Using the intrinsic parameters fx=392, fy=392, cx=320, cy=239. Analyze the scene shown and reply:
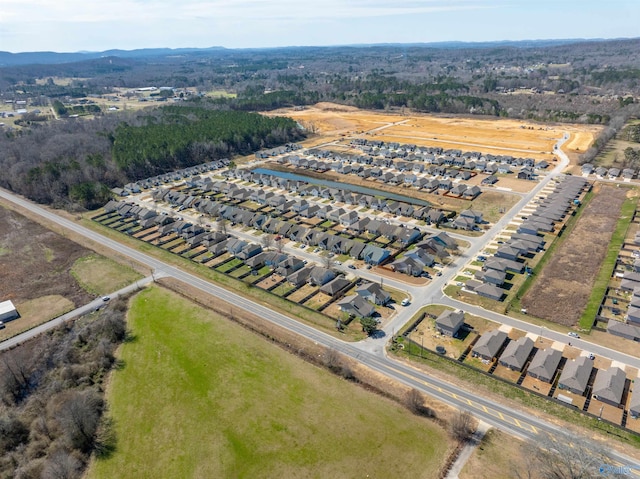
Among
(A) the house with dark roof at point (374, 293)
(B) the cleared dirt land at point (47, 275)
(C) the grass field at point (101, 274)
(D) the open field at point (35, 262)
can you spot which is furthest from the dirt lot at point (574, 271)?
(D) the open field at point (35, 262)

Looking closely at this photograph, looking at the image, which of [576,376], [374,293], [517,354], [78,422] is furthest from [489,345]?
[78,422]

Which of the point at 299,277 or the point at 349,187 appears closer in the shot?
the point at 299,277

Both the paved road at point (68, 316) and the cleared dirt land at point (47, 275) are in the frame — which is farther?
the cleared dirt land at point (47, 275)

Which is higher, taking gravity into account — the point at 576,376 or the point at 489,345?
the point at 489,345

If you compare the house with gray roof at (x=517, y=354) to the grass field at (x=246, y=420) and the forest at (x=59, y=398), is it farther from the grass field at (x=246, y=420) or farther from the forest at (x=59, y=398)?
the forest at (x=59, y=398)

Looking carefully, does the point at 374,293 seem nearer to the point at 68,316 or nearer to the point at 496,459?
the point at 496,459

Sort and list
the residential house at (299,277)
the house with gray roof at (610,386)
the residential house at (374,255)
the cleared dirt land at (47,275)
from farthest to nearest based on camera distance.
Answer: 1. the residential house at (374,255)
2. the residential house at (299,277)
3. the cleared dirt land at (47,275)
4. the house with gray roof at (610,386)

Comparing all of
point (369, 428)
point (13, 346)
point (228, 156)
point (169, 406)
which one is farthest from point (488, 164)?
point (13, 346)

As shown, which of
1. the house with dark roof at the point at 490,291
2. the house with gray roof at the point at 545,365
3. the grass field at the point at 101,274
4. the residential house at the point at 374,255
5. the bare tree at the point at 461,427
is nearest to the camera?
the bare tree at the point at 461,427

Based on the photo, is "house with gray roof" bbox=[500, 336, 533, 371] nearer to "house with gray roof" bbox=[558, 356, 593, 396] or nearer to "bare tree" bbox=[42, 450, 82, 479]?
"house with gray roof" bbox=[558, 356, 593, 396]
